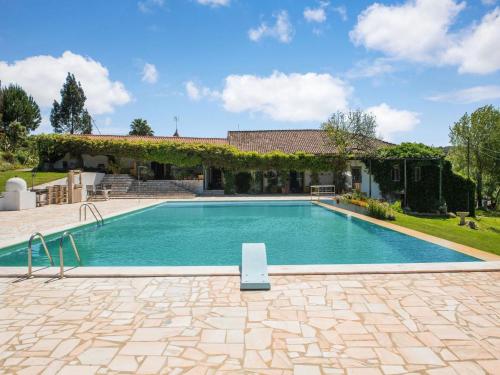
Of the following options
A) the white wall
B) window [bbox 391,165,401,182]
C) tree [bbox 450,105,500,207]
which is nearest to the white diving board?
window [bbox 391,165,401,182]

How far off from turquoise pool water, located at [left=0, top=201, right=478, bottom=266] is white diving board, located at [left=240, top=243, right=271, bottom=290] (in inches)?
57.6

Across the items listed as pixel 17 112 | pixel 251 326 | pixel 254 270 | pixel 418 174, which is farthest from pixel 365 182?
pixel 17 112

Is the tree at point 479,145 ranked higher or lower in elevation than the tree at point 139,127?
lower

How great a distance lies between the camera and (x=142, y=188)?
85.0 feet

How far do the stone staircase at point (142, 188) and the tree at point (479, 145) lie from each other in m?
24.4

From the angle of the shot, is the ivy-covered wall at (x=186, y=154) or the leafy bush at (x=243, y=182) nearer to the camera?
the ivy-covered wall at (x=186, y=154)

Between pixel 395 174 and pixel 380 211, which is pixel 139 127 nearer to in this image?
pixel 395 174

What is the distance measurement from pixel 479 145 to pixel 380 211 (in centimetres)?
2344

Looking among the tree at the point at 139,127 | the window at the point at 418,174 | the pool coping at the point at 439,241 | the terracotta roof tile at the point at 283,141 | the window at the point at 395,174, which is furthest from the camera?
Result: the tree at the point at 139,127

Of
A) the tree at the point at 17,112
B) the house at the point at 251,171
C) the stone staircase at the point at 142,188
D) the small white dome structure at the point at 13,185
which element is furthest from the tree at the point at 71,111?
the small white dome structure at the point at 13,185

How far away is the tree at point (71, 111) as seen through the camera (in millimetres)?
49938

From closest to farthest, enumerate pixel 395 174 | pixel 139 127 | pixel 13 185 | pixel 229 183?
1. pixel 13 185
2. pixel 395 174
3. pixel 229 183
4. pixel 139 127

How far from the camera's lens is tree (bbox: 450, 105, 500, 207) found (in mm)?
29156

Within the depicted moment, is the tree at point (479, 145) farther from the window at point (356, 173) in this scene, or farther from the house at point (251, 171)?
the window at point (356, 173)
